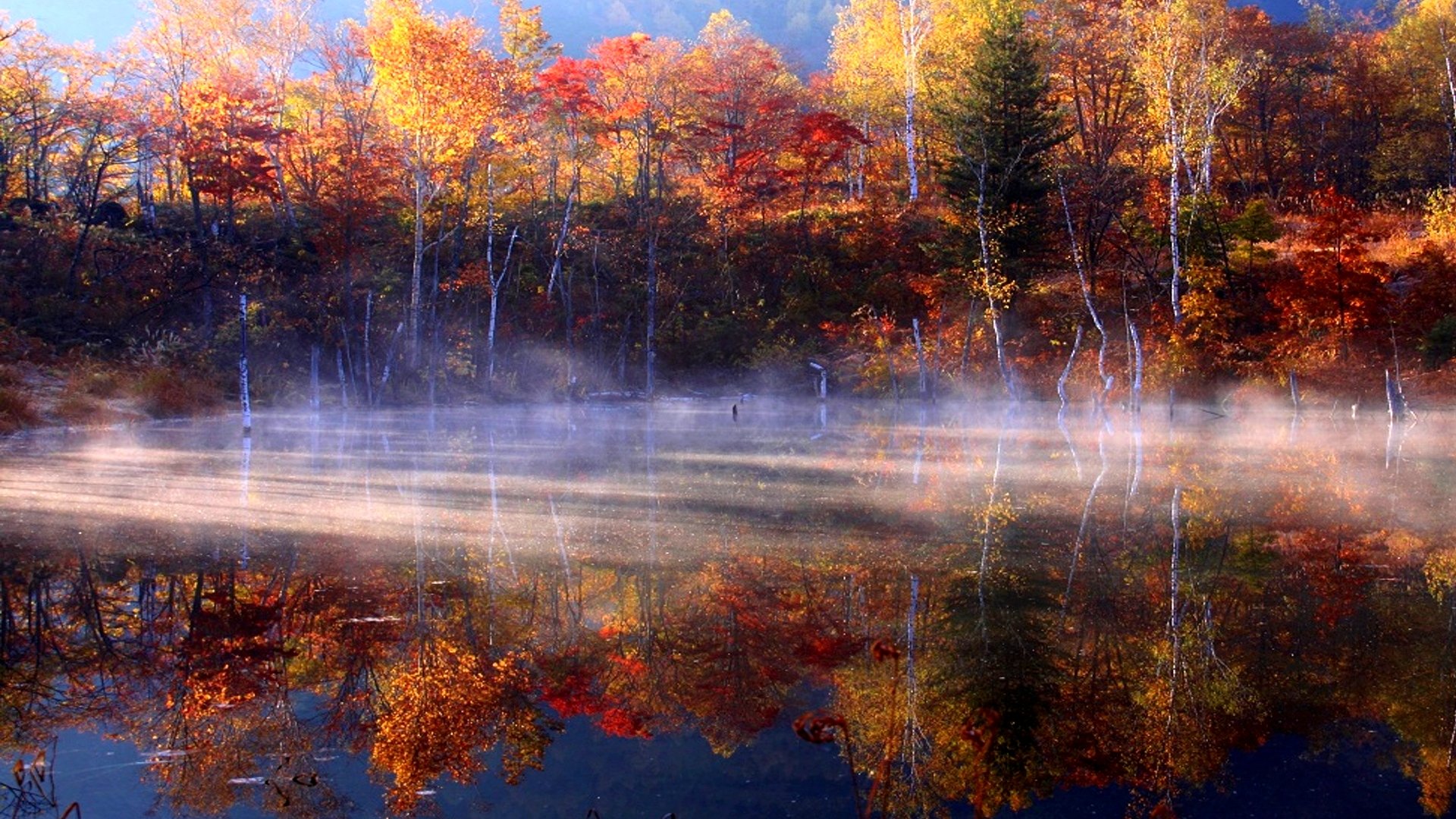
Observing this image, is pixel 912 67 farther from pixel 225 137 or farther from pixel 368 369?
pixel 225 137

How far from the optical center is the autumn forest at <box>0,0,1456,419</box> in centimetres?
3062

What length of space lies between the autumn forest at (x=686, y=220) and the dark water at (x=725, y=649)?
1651cm

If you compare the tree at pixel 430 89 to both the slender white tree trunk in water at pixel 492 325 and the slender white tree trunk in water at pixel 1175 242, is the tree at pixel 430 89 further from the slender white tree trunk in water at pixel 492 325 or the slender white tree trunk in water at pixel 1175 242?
the slender white tree trunk in water at pixel 1175 242

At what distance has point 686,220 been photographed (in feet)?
141

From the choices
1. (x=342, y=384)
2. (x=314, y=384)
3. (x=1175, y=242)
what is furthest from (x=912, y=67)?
(x=314, y=384)

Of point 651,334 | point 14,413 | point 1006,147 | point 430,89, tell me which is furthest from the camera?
point 651,334

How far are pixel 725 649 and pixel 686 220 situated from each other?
120 ft

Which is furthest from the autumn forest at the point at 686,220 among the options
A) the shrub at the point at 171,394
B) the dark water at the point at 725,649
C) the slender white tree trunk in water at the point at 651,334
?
the dark water at the point at 725,649

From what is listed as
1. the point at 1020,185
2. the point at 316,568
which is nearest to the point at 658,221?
the point at 1020,185

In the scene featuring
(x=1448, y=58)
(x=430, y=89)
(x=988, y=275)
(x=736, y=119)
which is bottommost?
(x=988, y=275)

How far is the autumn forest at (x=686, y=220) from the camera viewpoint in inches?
1206

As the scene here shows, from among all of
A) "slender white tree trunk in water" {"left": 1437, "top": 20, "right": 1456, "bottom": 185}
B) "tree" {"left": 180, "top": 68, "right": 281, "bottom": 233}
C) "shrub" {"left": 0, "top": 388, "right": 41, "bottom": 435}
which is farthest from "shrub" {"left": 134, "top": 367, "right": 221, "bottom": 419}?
"slender white tree trunk in water" {"left": 1437, "top": 20, "right": 1456, "bottom": 185}

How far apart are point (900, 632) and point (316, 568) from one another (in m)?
5.92

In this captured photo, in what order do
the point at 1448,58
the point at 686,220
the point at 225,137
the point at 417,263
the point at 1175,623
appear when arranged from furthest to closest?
the point at 686,220 → the point at 1448,58 → the point at 225,137 → the point at 417,263 → the point at 1175,623
